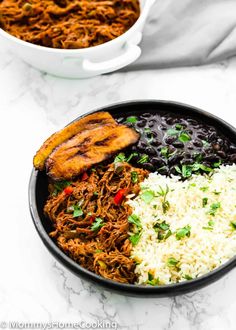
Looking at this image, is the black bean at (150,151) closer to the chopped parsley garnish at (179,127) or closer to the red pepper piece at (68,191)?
the chopped parsley garnish at (179,127)

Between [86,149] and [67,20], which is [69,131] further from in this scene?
[67,20]

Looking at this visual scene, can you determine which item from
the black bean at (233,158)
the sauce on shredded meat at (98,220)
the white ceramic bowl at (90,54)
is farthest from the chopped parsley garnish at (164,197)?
the white ceramic bowl at (90,54)

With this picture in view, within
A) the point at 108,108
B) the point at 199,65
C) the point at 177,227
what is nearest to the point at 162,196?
the point at 177,227

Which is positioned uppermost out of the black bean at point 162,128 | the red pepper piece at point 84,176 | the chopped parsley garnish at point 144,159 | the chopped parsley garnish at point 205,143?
the black bean at point 162,128

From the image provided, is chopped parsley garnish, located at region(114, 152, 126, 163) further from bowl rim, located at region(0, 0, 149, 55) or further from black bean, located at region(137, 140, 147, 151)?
bowl rim, located at region(0, 0, 149, 55)

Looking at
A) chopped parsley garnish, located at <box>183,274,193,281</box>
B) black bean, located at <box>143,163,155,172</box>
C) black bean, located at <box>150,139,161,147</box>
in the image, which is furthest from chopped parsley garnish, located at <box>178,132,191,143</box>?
chopped parsley garnish, located at <box>183,274,193,281</box>

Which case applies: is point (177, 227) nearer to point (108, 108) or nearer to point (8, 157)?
point (108, 108)

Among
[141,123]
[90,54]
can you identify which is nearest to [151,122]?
[141,123]
